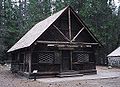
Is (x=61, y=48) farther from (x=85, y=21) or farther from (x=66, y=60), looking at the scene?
(x=85, y=21)

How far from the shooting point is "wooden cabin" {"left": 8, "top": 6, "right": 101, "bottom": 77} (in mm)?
20047

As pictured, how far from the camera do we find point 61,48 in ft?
68.3

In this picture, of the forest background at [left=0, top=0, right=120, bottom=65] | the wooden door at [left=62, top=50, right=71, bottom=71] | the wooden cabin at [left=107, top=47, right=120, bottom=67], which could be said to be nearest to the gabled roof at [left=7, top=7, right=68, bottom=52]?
the wooden door at [left=62, top=50, right=71, bottom=71]

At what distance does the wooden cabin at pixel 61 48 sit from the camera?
20.0m

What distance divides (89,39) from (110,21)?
25.6 metres

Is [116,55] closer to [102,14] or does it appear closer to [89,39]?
[102,14]

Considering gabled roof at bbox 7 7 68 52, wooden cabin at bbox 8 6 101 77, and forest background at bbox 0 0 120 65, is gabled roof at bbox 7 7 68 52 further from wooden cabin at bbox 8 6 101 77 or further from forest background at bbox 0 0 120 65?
forest background at bbox 0 0 120 65

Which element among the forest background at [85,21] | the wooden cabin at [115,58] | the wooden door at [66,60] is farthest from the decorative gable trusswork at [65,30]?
the forest background at [85,21]

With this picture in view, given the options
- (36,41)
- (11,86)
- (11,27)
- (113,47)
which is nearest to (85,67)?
(36,41)

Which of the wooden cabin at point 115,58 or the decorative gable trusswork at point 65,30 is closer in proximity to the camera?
the decorative gable trusswork at point 65,30

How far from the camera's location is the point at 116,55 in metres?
37.8

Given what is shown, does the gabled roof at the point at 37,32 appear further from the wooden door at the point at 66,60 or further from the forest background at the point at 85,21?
the forest background at the point at 85,21

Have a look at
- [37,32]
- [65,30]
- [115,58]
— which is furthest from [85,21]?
[37,32]

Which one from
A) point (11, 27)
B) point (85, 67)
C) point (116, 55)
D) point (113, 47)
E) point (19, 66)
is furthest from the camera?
point (113, 47)
